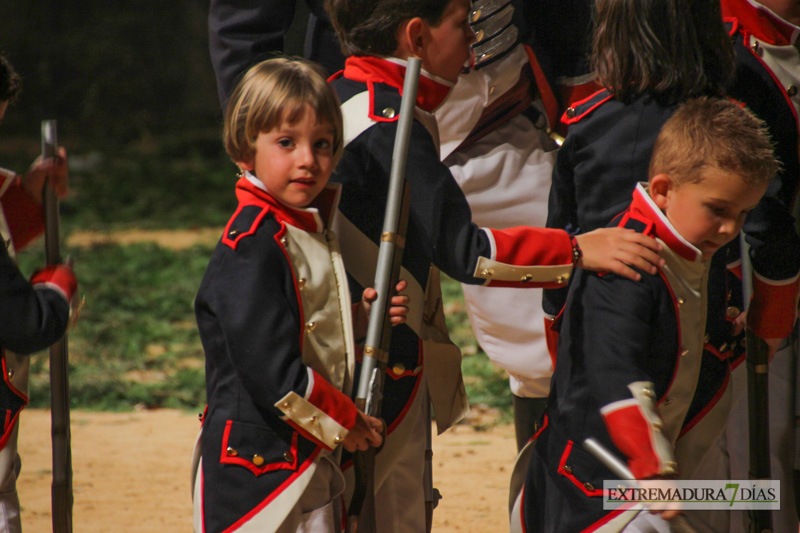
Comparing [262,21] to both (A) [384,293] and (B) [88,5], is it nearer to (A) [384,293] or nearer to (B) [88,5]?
(A) [384,293]

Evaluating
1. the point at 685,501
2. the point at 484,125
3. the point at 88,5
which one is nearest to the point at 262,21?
the point at 484,125

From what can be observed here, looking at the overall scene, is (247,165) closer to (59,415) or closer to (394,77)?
(394,77)

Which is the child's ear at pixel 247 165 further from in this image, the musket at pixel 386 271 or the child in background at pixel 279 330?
the musket at pixel 386 271

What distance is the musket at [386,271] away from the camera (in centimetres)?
203

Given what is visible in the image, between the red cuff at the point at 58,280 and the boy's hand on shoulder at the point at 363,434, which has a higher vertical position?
the red cuff at the point at 58,280

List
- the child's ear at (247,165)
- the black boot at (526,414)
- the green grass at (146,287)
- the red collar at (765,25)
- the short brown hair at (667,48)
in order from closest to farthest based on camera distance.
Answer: the child's ear at (247,165), the short brown hair at (667,48), the red collar at (765,25), the black boot at (526,414), the green grass at (146,287)

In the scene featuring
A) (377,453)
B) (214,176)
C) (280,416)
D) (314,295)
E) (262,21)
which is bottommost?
(214,176)

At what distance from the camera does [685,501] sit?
2.06 m

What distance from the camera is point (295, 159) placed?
6.62ft

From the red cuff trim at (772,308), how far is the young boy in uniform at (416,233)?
57 cm

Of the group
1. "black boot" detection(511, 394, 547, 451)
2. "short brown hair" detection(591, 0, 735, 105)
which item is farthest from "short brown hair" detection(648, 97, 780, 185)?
"black boot" detection(511, 394, 547, 451)

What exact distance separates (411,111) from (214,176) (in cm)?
961

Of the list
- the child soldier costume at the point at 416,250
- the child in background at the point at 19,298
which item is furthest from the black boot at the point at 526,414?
the child in background at the point at 19,298

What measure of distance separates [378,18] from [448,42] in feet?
0.53
